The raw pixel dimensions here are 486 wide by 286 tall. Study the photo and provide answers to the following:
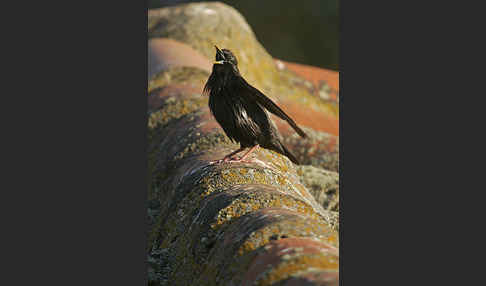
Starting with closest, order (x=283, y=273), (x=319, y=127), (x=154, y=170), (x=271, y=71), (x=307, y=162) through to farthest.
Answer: (x=283, y=273)
(x=154, y=170)
(x=307, y=162)
(x=319, y=127)
(x=271, y=71)

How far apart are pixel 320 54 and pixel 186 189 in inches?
563

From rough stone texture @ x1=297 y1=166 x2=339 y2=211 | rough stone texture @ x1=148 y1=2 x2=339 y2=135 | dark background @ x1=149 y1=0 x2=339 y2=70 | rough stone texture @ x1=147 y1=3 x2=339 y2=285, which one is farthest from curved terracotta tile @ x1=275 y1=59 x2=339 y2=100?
rough stone texture @ x1=297 y1=166 x2=339 y2=211

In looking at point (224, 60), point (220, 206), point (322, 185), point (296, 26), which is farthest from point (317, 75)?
point (220, 206)

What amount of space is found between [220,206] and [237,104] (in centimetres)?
105

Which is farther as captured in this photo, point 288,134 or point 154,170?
point 288,134

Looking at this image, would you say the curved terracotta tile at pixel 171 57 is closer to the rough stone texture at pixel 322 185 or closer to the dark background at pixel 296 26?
the rough stone texture at pixel 322 185

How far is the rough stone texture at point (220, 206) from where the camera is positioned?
3.90 meters

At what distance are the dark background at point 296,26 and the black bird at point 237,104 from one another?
1081cm

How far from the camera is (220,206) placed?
200 inches

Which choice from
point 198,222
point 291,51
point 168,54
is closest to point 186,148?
point 198,222

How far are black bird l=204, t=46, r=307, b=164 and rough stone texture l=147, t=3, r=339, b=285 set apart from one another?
356 millimetres

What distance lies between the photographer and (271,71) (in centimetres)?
1488

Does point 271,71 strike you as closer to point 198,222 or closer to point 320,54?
point 320,54

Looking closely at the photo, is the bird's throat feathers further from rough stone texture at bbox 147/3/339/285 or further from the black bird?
rough stone texture at bbox 147/3/339/285
